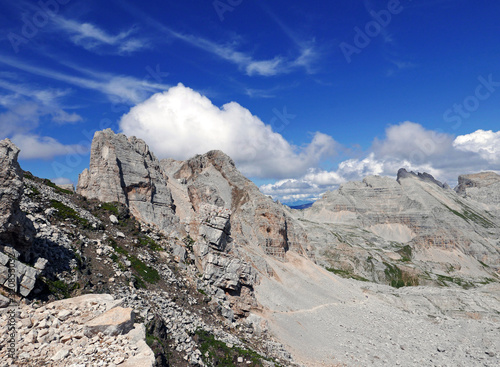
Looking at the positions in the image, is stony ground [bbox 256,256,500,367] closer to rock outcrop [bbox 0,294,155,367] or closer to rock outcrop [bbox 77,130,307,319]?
rock outcrop [bbox 77,130,307,319]

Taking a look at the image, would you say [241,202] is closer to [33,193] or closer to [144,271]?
[144,271]

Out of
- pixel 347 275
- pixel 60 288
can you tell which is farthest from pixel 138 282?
pixel 347 275

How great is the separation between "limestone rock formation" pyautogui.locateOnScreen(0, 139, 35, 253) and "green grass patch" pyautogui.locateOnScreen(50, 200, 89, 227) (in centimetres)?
1447

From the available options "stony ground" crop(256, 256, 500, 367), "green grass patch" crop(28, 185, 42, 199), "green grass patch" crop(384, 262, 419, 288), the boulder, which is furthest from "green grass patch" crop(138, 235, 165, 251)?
"green grass patch" crop(384, 262, 419, 288)

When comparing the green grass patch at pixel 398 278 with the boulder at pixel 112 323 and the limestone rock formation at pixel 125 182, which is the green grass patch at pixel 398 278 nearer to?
the limestone rock formation at pixel 125 182

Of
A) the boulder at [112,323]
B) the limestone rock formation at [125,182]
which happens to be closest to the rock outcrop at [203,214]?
the limestone rock formation at [125,182]

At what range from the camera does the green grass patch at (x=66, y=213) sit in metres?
37.7

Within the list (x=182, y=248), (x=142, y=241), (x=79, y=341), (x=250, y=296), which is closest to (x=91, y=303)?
(x=79, y=341)

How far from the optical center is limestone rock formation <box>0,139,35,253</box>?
22016 millimetres

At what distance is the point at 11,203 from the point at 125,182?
38.7m

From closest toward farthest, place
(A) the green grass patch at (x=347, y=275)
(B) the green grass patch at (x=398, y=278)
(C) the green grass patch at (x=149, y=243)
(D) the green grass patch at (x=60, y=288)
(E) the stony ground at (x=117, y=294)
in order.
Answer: (E) the stony ground at (x=117, y=294) < (D) the green grass patch at (x=60, y=288) < (C) the green grass patch at (x=149, y=243) < (A) the green grass patch at (x=347, y=275) < (B) the green grass patch at (x=398, y=278)

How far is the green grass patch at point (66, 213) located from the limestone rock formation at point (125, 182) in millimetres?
14200

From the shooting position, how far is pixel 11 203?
22.5 metres

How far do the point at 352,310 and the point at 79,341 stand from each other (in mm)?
59089
